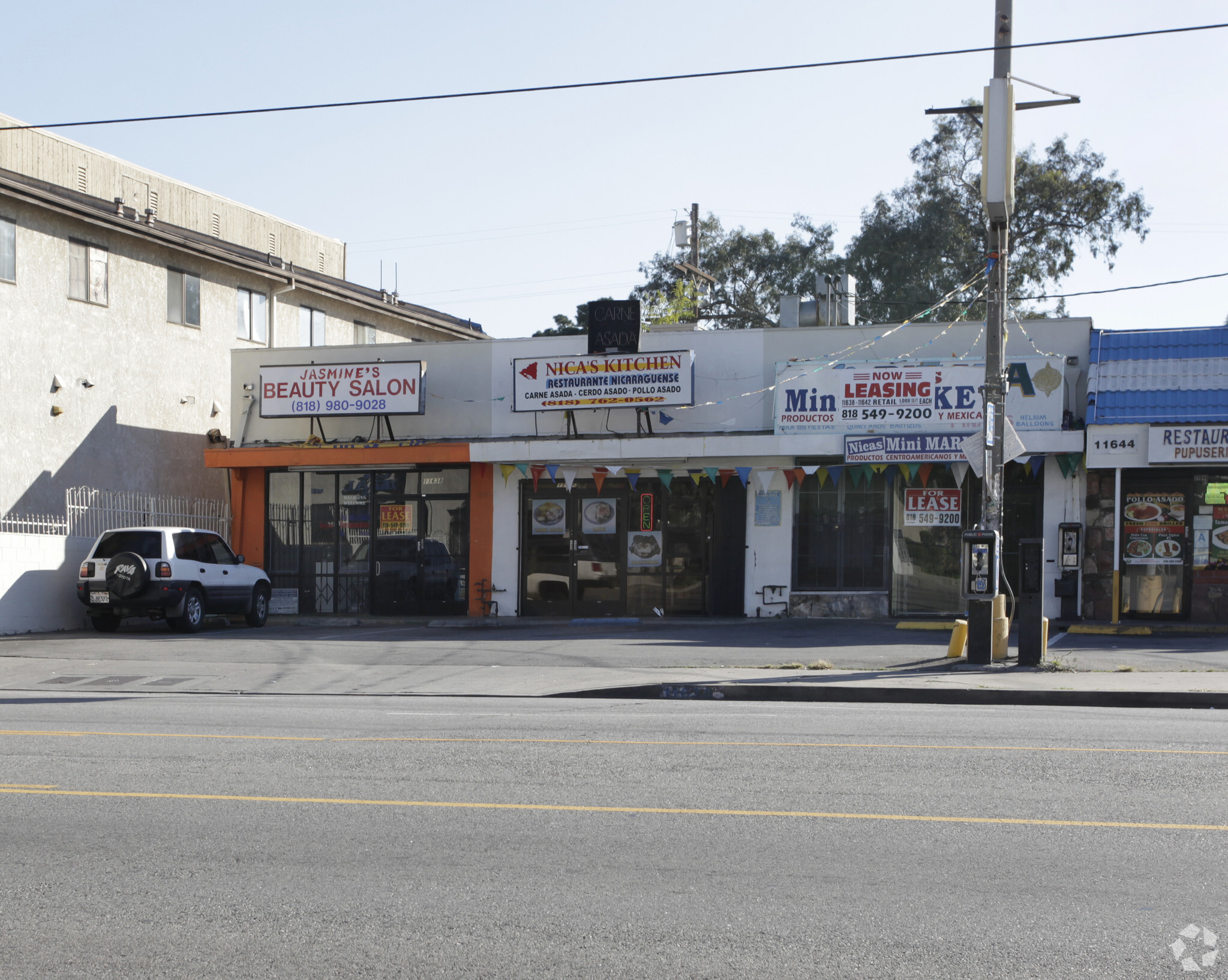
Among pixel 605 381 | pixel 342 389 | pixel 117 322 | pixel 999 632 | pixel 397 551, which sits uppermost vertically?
pixel 117 322

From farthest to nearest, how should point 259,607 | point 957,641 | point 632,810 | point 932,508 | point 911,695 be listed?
1. point 259,607
2. point 932,508
3. point 957,641
4. point 911,695
5. point 632,810

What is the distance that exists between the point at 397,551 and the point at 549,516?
3179mm

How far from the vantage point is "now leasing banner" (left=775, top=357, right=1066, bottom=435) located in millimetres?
21125

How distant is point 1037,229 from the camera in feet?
138

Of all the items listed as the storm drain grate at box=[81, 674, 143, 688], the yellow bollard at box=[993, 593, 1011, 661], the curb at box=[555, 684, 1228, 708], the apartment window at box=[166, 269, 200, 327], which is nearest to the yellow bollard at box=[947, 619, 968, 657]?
the yellow bollard at box=[993, 593, 1011, 661]

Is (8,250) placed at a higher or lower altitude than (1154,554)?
higher

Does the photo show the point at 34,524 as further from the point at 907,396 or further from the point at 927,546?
the point at 927,546

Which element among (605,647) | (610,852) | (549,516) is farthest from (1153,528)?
(610,852)

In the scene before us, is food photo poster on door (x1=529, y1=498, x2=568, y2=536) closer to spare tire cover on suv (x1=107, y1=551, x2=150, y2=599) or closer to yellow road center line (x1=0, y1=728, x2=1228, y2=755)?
spare tire cover on suv (x1=107, y1=551, x2=150, y2=599)

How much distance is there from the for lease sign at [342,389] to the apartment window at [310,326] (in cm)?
558

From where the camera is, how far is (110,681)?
47.3ft

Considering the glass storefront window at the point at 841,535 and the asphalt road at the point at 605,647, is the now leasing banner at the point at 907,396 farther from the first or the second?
the asphalt road at the point at 605,647

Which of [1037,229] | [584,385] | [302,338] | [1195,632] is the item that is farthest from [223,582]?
[1037,229]

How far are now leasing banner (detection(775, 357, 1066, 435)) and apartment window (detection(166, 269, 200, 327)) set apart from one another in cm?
1279
